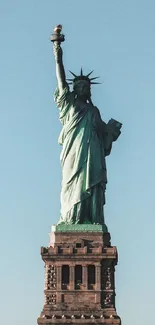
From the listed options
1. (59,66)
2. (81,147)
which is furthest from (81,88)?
(81,147)

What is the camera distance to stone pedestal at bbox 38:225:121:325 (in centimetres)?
5822

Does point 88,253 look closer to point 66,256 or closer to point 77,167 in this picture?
point 66,256

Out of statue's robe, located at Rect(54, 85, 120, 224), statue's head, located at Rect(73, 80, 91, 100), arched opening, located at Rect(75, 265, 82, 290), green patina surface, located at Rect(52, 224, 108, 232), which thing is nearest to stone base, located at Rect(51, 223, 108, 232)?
green patina surface, located at Rect(52, 224, 108, 232)

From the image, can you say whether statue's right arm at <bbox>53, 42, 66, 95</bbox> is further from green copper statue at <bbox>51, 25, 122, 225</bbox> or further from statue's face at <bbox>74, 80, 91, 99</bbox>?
statue's face at <bbox>74, 80, 91, 99</bbox>

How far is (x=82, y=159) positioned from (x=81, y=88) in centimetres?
422

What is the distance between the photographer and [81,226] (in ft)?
197

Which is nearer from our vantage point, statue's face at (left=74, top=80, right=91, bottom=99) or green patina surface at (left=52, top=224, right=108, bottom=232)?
green patina surface at (left=52, top=224, right=108, bottom=232)

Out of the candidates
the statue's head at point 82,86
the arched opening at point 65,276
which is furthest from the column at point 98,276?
the statue's head at point 82,86

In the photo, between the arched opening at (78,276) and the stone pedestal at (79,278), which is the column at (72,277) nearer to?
the stone pedestal at (79,278)

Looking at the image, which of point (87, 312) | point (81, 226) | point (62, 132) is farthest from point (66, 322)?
point (62, 132)

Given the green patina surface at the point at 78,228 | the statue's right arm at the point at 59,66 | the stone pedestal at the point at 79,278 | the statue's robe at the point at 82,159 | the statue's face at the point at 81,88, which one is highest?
the statue's right arm at the point at 59,66

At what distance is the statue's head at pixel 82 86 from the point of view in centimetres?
6288

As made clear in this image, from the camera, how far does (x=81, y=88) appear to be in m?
62.8

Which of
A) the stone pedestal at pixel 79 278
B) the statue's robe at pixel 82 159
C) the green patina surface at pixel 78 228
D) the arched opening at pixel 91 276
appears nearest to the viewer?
the stone pedestal at pixel 79 278
